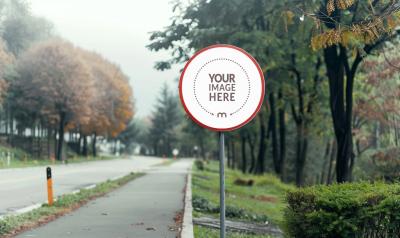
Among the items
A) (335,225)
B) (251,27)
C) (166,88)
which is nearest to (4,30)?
(251,27)

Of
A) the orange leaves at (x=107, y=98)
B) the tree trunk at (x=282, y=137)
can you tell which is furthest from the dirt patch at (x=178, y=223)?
the orange leaves at (x=107, y=98)

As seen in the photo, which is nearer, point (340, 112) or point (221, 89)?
point (221, 89)

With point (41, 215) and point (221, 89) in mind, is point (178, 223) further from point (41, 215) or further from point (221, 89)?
point (221, 89)

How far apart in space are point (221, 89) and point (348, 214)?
2.16 m

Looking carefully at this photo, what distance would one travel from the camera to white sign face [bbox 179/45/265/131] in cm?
551

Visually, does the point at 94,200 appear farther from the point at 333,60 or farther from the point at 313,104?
the point at 313,104

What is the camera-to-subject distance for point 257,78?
560 cm

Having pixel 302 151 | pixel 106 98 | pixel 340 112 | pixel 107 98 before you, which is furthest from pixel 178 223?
pixel 107 98

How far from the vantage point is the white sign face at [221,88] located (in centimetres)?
551

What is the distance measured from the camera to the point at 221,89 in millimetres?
5531

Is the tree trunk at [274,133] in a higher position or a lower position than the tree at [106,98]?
lower

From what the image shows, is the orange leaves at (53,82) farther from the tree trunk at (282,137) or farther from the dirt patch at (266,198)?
the dirt patch at (266,198)

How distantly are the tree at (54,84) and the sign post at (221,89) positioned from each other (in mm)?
45693

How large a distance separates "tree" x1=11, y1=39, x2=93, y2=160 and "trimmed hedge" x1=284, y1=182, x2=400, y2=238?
45250 millimetres
